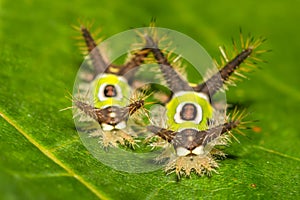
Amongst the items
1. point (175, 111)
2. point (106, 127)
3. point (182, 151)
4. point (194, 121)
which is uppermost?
point (175, 111)

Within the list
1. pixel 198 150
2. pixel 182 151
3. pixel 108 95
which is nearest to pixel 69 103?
pixel 108 95

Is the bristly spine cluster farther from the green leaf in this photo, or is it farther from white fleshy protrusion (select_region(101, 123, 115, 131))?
the green leaf

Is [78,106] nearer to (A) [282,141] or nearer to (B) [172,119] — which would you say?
(B) [172,119]

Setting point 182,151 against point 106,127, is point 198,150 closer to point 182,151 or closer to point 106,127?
point 182,151

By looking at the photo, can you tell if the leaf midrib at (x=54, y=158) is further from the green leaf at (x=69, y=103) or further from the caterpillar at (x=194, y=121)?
the caterpillar at (x=194, y=121)

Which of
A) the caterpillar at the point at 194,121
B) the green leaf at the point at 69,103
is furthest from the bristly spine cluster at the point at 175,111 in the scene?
the green leaf at the point at 69,103

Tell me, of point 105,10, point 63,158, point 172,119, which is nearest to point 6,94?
point 63,158
